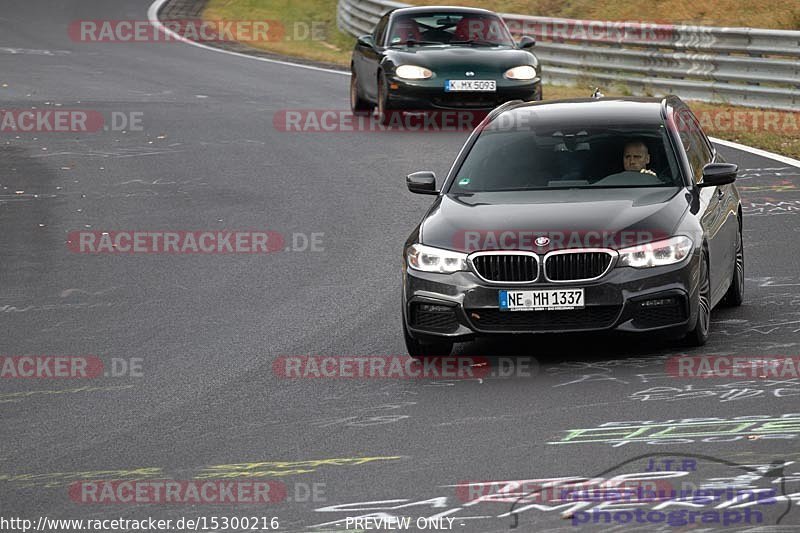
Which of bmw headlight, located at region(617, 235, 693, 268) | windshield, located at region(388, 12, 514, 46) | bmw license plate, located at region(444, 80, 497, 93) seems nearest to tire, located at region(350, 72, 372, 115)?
windshield, located at region(388, 12, 514, 46)

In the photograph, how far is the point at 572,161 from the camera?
34.6 feet

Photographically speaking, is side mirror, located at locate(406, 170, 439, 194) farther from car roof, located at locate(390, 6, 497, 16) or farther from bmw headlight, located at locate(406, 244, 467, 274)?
car roof, located at locate(390, 6, 497, 16)

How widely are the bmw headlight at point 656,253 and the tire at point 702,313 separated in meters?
0.23

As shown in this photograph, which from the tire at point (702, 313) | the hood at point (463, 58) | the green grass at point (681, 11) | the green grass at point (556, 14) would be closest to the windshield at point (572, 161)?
the tire at point (702, 313)

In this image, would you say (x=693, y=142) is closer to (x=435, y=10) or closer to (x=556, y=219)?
(x=556, y=219)


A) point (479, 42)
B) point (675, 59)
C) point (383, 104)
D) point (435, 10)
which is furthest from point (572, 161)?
point (675, 59)

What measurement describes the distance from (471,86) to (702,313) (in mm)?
11719

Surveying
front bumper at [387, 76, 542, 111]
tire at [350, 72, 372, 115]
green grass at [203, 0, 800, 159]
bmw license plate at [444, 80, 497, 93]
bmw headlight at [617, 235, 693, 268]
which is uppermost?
bmw headlight at [617, 235, 693, 268]

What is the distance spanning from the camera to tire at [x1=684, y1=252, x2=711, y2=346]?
31.2ft

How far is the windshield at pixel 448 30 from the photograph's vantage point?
22344 millimetres

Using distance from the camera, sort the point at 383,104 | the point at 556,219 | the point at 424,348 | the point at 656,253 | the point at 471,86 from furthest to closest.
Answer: the point at 383,104 < the point at 471,86 < the point at 424,348 < the point at 556,219 < the point at 656,253

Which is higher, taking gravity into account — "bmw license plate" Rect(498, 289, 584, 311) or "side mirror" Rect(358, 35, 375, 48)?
"bmw license plate" Rect(498, 289, 584, 311)

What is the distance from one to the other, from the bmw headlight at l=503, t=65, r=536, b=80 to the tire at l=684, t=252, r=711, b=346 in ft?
38.1

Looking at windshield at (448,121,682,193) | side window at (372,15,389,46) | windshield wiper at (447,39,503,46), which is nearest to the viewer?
windshield at (448,121,682,193)
